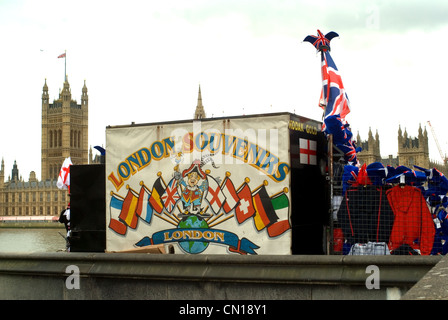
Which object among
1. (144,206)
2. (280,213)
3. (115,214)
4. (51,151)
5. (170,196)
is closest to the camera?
(280,213)

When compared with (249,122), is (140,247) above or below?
below

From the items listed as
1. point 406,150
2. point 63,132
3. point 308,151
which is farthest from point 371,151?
point 308,151

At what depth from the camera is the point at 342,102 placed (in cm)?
1096

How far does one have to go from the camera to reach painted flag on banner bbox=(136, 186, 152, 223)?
9923mm

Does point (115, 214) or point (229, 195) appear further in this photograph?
point (115, 214)

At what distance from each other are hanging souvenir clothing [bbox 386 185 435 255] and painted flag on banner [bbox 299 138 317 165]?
121 centimetres

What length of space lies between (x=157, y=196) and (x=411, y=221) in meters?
3.57

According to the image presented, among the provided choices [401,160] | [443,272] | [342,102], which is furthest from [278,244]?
[401,160]

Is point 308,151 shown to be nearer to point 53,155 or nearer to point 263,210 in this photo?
point 263,210

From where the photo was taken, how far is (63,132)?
565 feet

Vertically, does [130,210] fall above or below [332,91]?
below

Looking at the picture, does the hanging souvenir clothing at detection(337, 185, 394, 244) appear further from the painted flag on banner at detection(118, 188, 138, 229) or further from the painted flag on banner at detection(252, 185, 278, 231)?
the painted flag on banner at detection(118, 188, 138, 229)

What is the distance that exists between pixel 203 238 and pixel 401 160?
133116mm
